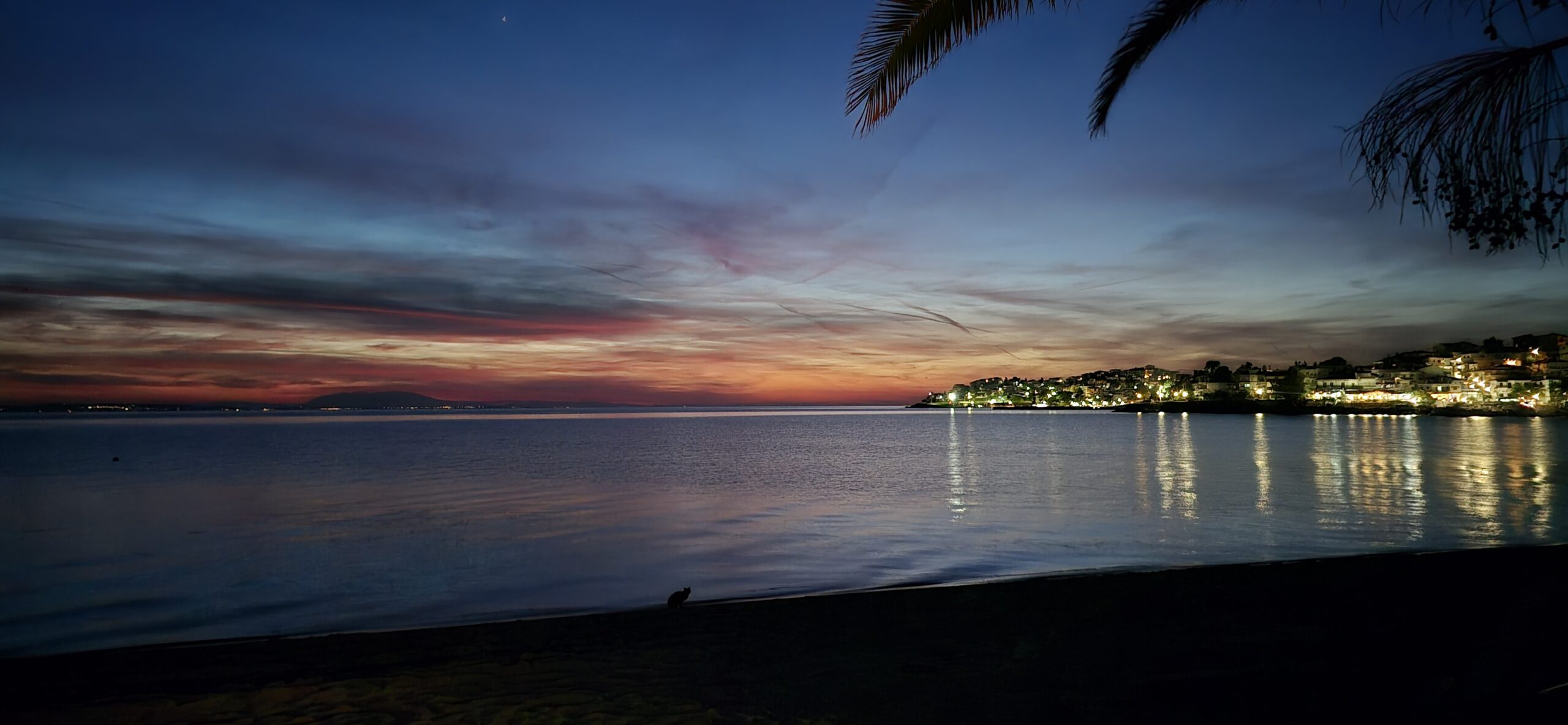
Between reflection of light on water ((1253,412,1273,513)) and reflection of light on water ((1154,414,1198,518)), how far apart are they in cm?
173

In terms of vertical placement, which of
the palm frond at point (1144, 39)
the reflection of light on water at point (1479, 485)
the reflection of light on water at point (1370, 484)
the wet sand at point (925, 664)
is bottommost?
the reflection of light on water at point (1370, 484)

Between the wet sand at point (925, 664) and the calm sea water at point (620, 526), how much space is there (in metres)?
3.54

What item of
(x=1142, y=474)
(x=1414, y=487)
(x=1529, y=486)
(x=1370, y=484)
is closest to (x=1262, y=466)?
(x=1142, y=474)

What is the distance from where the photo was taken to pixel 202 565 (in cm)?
1569

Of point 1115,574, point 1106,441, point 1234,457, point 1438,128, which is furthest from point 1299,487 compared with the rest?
point 1106,441

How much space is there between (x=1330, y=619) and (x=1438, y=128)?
548 centimetres

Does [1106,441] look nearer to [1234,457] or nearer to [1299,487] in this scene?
[1234,457]

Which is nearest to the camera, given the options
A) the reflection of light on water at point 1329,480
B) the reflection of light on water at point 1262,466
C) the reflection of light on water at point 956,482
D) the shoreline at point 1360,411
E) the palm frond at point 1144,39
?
the palm frond at point 1144,39

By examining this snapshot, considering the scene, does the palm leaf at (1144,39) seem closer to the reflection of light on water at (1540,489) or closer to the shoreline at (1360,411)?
the reflection of light on water at (1540,489)

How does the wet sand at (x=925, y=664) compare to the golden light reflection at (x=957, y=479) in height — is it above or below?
above

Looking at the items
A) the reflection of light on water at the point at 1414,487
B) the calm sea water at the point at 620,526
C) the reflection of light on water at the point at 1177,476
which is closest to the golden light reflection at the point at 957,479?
the calm sea water at the point at 620,526

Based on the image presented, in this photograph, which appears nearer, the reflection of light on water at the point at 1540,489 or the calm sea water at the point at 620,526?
the calm sea water at the point at 620,526

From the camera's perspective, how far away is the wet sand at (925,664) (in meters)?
5.56

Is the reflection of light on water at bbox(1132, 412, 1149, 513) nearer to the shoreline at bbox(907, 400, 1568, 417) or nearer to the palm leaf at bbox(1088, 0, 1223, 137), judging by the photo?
the palm leaf at bbox(1088, 0, 1223, 137)
